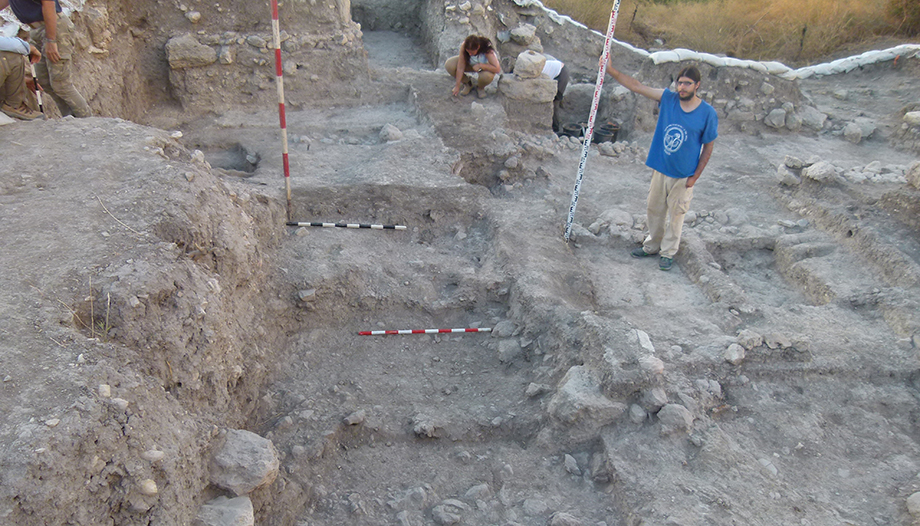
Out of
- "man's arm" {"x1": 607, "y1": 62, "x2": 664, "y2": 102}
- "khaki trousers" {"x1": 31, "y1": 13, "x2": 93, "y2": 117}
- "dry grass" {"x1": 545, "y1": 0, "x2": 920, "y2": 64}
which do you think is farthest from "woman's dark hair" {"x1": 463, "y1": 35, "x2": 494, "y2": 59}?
"dry grass" {"x1": 545, "y1": 0, "x2": 920, "y2": 64}

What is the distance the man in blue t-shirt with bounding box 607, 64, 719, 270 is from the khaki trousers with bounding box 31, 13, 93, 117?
13.9 ft

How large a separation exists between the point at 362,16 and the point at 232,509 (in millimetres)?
9703

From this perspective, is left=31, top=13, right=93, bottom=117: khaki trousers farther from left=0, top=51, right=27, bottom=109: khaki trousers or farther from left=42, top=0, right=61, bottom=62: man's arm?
left=0, top=51, right=27, bottom=109: khaki trousers

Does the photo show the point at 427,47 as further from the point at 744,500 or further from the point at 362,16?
the point at 744,500

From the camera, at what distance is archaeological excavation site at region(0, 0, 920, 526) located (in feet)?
8.55

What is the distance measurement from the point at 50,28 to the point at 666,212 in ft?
16.3

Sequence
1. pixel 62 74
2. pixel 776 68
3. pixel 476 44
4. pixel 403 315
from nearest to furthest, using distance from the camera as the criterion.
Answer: pixel 403 315
pixel 62 74
pixel 476 44
pixel 776 68

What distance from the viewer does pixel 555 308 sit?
4.10 metres

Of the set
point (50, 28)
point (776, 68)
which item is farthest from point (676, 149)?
point (776, 68)

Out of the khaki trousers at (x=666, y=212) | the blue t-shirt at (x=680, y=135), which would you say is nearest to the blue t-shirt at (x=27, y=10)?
the blue t-shirt at (x=680, y=135)

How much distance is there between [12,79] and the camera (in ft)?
14.5

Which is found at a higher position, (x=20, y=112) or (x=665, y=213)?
(x=20, y=112)

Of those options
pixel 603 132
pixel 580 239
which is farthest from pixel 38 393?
pixel 603 132

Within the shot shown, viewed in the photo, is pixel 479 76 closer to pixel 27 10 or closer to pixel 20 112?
pixel 27 10
